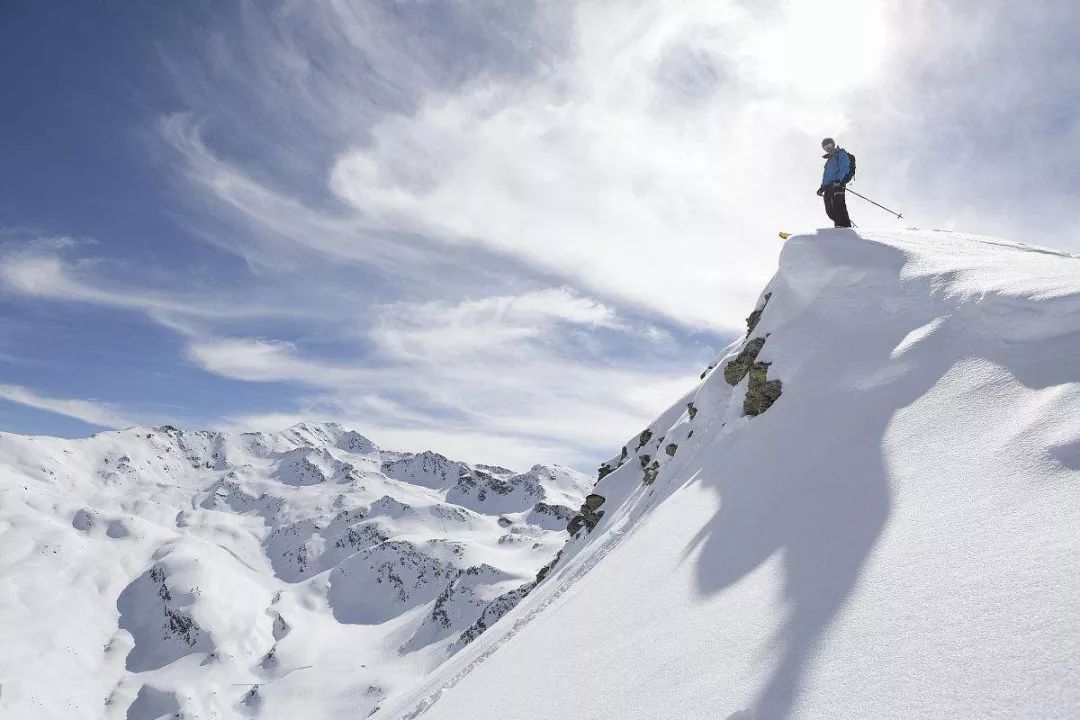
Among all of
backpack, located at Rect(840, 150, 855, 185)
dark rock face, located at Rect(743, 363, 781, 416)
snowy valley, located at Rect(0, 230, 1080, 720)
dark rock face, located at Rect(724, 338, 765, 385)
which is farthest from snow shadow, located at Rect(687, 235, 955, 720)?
backpack, located at Rect(840, 150, 855, 185)

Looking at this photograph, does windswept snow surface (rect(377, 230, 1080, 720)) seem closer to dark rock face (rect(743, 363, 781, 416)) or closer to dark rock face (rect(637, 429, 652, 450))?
dark rock face (rect(743, 363, 781, 416))

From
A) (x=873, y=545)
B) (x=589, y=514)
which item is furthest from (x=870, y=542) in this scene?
(x=589, y=514)

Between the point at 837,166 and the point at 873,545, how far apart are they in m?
16.5

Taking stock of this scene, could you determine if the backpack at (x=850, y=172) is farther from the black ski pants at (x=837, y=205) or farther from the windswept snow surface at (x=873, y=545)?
the windswept snow surface at (x=873, y=545)

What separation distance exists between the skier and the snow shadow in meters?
4.29

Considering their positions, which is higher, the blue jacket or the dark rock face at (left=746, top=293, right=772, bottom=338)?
the blue jacket

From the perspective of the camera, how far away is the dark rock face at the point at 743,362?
19.3 meters

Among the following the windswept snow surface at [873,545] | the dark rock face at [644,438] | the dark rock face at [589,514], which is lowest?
the windswept snow surface at [873,545]

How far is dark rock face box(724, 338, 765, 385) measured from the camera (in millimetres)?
19344

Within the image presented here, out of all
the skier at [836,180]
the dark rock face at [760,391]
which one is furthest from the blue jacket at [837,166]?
the dark rock face at [760,391]

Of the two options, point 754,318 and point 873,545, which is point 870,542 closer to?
point 873,545

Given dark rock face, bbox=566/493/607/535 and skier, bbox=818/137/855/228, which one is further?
dark rock face, bbox=566/493/607/535

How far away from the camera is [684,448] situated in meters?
21.4

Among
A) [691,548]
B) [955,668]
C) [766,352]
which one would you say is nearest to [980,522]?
[955,668]
